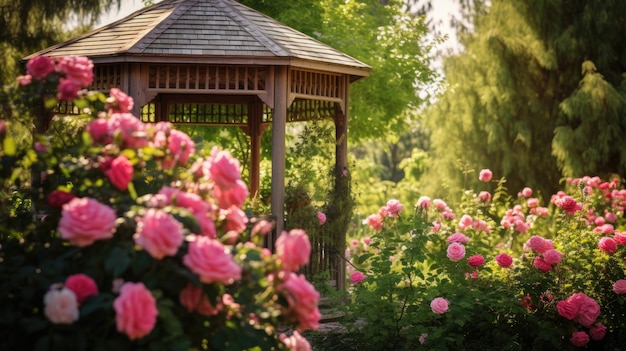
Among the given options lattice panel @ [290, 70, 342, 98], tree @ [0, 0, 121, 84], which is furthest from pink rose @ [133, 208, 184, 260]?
tree @ [0, 0, 121, 84]

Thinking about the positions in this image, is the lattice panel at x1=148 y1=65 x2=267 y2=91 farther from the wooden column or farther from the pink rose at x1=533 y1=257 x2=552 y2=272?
the pink rose at x1=533 y1=257 x2=552 y2=272

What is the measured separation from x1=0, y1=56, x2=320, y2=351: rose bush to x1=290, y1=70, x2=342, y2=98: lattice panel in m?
5.42

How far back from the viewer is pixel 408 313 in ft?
23.0

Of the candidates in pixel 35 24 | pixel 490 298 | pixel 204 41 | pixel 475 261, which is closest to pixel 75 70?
pixel 475 261

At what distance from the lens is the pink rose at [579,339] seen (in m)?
7.11

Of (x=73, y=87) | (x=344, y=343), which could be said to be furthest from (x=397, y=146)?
(x=73, y=87)

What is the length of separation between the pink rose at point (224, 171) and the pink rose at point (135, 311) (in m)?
0.66

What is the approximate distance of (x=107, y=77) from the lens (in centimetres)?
930

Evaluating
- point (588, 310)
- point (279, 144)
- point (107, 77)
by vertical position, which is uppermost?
point (107, 77)

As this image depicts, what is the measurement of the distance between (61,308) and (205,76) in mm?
6172

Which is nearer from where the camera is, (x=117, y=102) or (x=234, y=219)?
(x=234, y=219)

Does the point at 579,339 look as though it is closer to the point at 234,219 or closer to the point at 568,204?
the point at 568,204

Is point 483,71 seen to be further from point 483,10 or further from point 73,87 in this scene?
point 73,87

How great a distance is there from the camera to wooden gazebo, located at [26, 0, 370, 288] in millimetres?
8891
